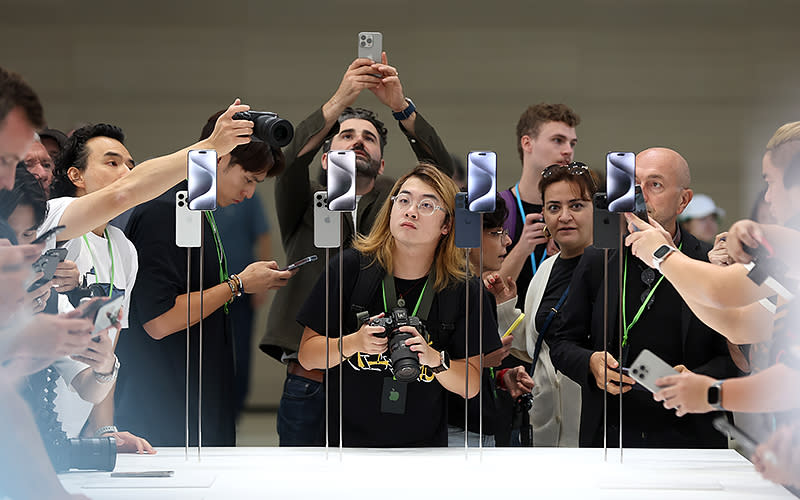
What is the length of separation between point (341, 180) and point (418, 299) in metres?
0.47

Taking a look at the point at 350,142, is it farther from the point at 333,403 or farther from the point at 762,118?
the point at 762,118

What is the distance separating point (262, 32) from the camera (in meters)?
4.32

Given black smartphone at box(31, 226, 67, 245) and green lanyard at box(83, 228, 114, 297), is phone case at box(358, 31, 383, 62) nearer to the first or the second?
green lanyard at box(83, 228, 114, 297)

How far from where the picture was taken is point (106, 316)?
6.13 feet

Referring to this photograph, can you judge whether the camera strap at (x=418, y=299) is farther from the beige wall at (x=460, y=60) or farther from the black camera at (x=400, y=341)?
the beige wall at (x=460, y=60)

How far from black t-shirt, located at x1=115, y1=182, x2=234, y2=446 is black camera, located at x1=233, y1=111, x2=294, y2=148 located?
51 cm

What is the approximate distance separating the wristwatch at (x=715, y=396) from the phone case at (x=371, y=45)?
1.37 meters

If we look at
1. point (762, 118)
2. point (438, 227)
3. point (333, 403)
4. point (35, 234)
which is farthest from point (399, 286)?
point (762, 118)

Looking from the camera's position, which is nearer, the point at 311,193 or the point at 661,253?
the point at 661,253

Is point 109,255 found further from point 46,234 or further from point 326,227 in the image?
point 326,227

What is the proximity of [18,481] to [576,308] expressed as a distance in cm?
161

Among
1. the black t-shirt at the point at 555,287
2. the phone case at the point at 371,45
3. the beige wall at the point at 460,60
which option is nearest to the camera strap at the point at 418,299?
the black t-shirt at the point at 555,287

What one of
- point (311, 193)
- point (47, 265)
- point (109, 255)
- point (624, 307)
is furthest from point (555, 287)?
point (47, 265)

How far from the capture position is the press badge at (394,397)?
239 centimetres
